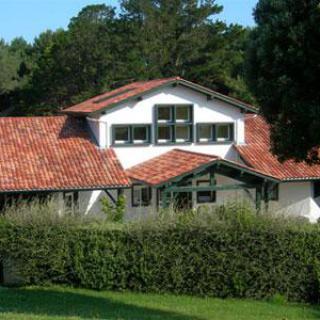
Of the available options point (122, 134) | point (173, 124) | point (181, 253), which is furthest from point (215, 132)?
point (181, 253)

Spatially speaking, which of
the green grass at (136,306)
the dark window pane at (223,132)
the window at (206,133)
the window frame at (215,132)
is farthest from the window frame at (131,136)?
the green grass at (136,306)

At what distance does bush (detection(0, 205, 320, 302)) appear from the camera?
17859 millimetres

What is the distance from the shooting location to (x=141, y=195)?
1251 inches

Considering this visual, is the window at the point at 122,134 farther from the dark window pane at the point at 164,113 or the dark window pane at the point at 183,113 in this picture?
the dark window pane at the point at 183,113

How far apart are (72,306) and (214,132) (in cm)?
1932

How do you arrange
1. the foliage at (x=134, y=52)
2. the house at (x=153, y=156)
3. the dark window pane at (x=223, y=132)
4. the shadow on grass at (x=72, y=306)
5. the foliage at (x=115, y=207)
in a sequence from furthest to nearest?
the foliage at (x=134, y=52), the dark window pane at (x=223, y=132), the house at (x=153, y=156), the foliage at (x=115, y=207), the shadow on grass at (x=72, y=306)

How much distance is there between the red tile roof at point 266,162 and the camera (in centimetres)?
3275

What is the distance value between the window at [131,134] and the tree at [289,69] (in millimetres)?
20651

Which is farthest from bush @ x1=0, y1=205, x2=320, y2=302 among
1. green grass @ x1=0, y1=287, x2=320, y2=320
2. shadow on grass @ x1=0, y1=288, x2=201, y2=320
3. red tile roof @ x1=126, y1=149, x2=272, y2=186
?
red tile roof @ x1=126, y1=149, x2=272, y2=186

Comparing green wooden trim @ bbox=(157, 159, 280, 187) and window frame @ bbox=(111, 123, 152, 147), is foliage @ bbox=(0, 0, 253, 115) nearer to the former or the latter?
window frame @ bbox=(111, 123, 152, 147)

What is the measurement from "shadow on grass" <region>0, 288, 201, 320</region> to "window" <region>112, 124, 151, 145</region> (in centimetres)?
1508

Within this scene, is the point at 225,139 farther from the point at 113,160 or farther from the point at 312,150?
the point at 312,150

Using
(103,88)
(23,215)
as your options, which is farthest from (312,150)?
(103,88)

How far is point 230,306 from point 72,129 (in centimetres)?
1807
